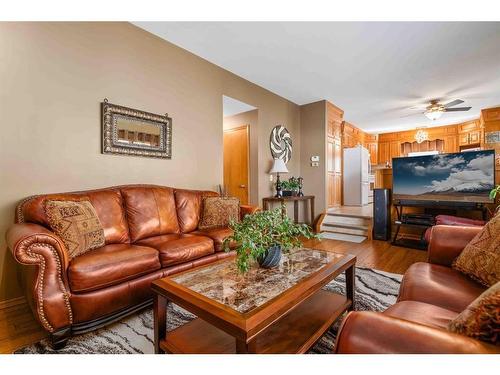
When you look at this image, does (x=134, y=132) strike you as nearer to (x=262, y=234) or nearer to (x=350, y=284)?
(x=262, y=234)

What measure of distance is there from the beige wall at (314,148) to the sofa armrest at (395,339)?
14.6ft

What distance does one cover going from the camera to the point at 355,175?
5.83 m

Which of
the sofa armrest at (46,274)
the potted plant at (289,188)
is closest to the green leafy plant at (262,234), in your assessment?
the sofa armrest at (46,274)

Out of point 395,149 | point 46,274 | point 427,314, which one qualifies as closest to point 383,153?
point 395,149

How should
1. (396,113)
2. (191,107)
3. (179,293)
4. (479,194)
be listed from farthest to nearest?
(396,113) < (479,194) < (191,107) < (179,293)

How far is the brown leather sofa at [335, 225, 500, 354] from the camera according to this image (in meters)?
0.59

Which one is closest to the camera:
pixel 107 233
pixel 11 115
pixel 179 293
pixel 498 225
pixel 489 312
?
pixel 489 312

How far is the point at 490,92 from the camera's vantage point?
4.44 metres

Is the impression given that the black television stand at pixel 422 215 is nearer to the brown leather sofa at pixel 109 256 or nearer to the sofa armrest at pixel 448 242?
the sofa armrest at pixel 448 242

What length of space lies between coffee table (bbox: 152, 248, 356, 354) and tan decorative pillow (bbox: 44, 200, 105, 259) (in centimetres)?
77

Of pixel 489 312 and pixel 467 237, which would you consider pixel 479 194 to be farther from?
pixel 489 312

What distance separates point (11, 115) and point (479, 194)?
550 centimetres

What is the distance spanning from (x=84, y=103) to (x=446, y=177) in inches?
192
